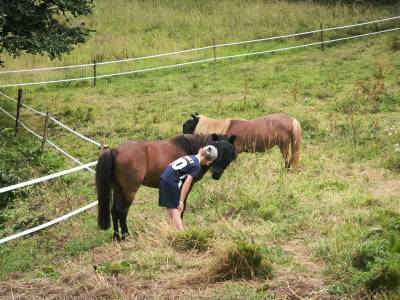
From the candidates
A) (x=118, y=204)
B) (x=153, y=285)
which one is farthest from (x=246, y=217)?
(x=153, y=285)

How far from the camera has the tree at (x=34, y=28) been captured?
519 inches

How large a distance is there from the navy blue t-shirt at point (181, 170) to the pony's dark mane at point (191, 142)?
2.59ft

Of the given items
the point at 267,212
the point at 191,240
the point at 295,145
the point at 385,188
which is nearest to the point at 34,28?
the point at 295,145

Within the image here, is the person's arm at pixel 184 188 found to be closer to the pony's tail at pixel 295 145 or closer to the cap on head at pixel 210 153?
the cap on head at pixel 210 153

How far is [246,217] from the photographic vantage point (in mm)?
7234

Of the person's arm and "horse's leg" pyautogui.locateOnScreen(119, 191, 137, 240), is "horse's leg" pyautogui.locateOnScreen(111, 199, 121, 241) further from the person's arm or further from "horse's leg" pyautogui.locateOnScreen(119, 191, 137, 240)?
the person's arm

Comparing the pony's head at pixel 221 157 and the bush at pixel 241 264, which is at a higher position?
the pony's head at pixel 221 157

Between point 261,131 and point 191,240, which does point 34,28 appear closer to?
point 261,131

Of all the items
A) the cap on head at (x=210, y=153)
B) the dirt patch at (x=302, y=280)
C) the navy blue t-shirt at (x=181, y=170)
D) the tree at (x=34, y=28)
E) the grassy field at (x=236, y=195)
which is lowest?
the grassy field at (x=236, y=195)

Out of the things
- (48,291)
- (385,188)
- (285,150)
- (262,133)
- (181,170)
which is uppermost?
(181,170)

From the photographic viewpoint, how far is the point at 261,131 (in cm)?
1034

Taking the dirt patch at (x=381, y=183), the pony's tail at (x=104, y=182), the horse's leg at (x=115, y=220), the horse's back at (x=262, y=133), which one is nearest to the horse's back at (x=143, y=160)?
the pony's tail at (x=104, y=182)

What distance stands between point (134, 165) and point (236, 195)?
4.90 feet

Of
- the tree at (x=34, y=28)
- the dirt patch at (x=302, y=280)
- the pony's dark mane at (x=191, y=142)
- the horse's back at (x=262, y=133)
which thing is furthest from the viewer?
the tree at (x=34, y=28)
